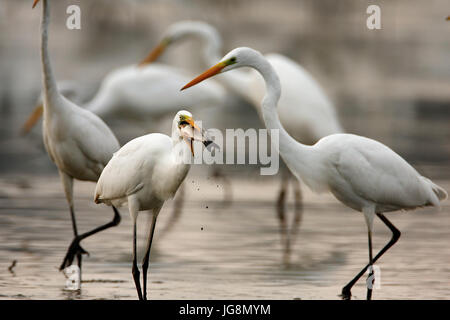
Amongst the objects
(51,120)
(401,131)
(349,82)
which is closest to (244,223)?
(51,120)

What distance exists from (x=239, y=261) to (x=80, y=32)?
14.8 meters

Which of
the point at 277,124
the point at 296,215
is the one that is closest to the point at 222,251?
the point at 277,124

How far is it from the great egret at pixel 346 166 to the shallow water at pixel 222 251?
534 mm

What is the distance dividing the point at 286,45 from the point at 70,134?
46.3 ft

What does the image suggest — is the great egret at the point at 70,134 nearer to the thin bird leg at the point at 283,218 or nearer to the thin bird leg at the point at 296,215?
the thin bird leg at the point at 283,218

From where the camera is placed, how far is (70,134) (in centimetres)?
772

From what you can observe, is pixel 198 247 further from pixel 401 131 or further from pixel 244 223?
pixel 401 131

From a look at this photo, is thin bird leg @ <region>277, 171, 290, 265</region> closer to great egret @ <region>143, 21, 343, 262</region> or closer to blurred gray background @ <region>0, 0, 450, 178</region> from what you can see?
great egret @ <region>143, 21, 343, 262</region>

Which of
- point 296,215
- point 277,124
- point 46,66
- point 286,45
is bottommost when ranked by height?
point 296,215

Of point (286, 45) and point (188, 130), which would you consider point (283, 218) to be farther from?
point (286, 45)

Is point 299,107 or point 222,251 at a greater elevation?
point 299,107

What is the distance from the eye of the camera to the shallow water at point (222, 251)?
655cm

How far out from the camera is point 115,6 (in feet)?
71.3

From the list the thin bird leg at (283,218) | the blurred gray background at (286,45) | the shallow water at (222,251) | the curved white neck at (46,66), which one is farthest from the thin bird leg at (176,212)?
the blurred gray background at (286,45)
